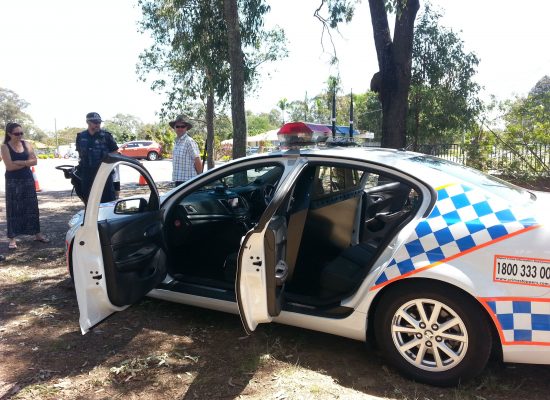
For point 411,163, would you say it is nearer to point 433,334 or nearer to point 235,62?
point 433,334

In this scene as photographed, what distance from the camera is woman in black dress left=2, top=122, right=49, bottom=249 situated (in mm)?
5312

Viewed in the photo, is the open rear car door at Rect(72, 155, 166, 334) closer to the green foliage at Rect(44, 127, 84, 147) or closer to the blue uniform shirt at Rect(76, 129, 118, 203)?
the blue uniform shirt at Rect(76, 129, 118, 203)

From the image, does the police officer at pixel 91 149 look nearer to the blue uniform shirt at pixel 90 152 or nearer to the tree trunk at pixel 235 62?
the blue uniform shirt at pixel 90 152

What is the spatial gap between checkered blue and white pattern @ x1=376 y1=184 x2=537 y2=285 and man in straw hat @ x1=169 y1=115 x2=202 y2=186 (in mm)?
3589

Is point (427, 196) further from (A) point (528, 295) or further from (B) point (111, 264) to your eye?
(B) point (111, 264)

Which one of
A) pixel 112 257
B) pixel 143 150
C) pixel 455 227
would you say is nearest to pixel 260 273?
pixel 112 257

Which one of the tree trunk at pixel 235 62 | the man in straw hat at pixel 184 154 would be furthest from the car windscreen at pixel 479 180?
the tree trunk at pixel 235 62

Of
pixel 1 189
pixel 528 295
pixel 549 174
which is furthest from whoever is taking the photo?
pixel 1 189

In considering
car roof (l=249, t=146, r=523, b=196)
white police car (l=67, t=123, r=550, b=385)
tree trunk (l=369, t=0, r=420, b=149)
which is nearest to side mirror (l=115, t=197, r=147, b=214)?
white police car (l=67, t=123, r=550, b=385)

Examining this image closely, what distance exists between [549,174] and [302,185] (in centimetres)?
973

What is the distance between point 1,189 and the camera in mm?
13273

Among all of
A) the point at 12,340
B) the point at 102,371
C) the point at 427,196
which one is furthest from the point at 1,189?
the point at 427,196

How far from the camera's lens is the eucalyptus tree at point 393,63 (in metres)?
6.79

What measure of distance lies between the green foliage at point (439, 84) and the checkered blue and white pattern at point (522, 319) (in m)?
12.2
